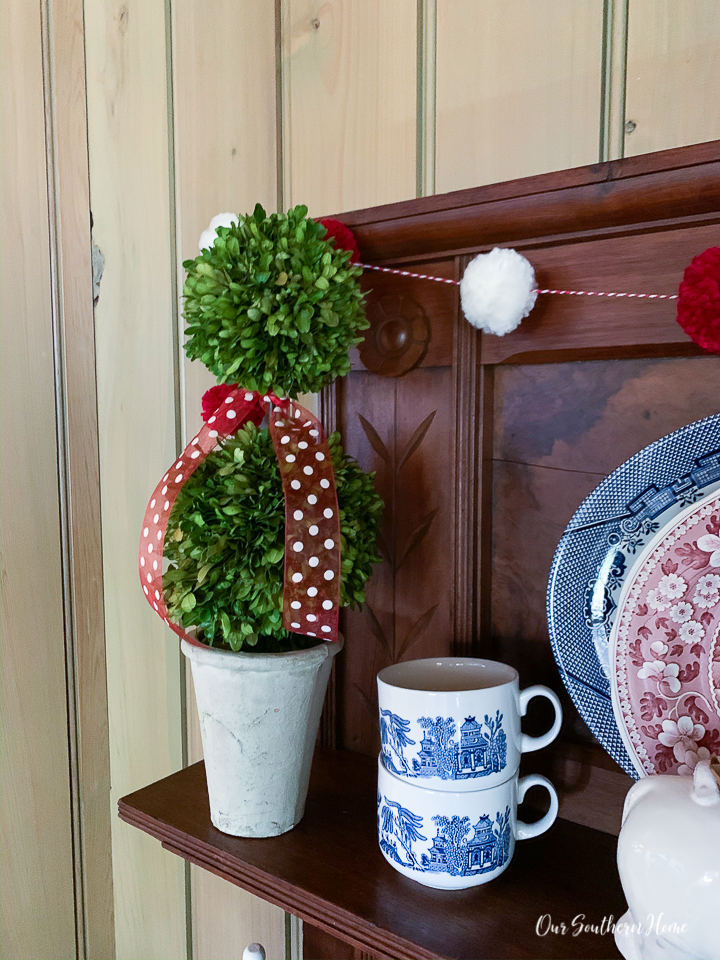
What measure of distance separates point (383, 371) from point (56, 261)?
427mm

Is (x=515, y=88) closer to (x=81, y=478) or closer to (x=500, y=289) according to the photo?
(x=500, y=289)

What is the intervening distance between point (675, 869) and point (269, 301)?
39cm

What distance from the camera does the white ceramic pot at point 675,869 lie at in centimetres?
38

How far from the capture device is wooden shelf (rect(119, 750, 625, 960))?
1.48ft

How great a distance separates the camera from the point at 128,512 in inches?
34.7

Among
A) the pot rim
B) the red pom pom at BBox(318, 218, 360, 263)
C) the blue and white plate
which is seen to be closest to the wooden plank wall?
the red pom pom at BBox(318, 218, 360, 263)

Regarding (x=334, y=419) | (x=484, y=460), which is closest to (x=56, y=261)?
(x=334, y=419)

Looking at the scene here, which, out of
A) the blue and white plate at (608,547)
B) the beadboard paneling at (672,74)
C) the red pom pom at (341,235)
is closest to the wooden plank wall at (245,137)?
the beadboard paneling at (672,74)

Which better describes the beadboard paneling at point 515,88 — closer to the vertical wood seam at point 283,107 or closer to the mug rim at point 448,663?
the vertical wood seam at point 283,107

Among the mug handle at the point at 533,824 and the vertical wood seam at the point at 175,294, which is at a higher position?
the vertical wood seam at the point at 175,294

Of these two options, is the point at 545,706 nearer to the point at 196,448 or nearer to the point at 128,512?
the point at 196,448

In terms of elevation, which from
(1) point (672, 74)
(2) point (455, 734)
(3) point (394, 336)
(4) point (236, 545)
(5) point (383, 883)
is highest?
(1) point (672, 74)

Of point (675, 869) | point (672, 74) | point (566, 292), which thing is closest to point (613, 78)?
point (672, 74)

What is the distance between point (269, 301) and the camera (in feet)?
1.67
